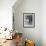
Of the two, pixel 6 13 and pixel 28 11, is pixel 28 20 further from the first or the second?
pixel 6 13

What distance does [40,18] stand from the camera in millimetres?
5695

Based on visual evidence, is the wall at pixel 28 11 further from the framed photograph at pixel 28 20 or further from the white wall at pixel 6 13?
the white wall at pixel 6 13

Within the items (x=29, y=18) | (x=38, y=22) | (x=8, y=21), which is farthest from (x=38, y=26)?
(x=8, y=21)

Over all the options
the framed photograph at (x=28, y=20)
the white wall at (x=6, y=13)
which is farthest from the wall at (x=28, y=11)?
the white wall at (x=6, y=13)

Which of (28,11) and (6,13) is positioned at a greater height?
(28,11)

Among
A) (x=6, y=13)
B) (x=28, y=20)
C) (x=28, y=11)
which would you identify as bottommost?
(x=28, y=20)

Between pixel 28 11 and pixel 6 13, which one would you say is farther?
pixel 28 11

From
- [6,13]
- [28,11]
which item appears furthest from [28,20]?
[6,13]

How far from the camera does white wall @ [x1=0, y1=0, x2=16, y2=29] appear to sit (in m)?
4.54

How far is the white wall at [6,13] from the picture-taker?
14.9 feet

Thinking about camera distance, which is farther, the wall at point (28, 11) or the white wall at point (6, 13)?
the wall at point (28, 11)

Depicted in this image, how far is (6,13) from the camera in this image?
15.1 ft

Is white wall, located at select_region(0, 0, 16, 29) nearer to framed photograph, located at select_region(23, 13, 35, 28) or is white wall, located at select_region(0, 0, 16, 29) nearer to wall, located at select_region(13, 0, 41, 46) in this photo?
wall, located at select_region(13, 0, 41, 46)

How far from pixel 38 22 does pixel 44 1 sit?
1.11 meters
